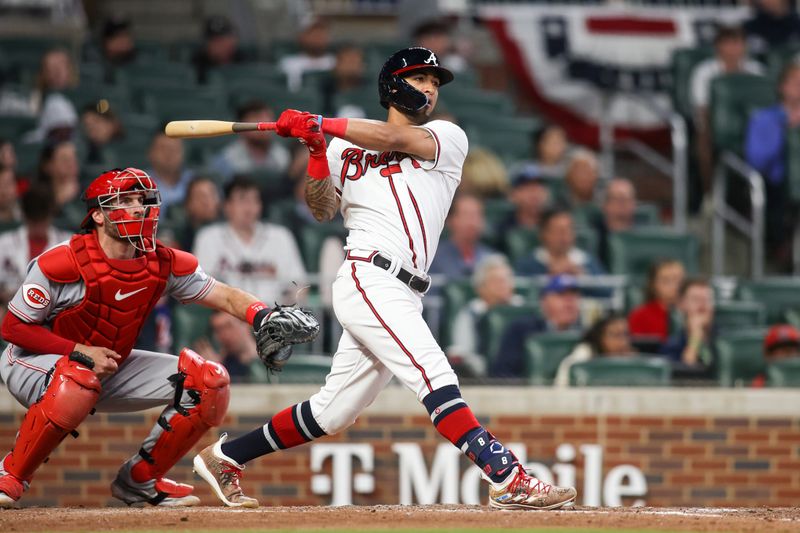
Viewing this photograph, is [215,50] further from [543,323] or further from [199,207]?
[543,323]

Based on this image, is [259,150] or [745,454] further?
[259,150]

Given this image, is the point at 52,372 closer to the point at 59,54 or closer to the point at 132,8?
the point at 59,54

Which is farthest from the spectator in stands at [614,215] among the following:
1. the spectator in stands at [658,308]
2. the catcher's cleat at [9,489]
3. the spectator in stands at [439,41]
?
the catcher's cleat at [9,489]

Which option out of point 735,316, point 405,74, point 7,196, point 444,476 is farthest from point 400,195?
point 7,196

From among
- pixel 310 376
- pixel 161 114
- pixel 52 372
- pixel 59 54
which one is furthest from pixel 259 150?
pixel 52 372

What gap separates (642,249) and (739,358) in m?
1.40

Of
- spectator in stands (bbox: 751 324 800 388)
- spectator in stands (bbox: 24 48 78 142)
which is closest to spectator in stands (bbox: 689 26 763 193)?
spectator in stands (bbox: 751 324 800 388)

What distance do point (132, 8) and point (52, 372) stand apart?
28.0ft

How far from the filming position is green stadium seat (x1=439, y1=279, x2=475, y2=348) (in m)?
8.26

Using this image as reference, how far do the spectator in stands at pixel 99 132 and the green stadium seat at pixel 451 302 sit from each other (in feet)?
8.58

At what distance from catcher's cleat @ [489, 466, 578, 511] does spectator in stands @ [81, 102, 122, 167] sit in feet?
17.1

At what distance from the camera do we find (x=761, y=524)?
195 inches

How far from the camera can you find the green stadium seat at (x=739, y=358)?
7.98m

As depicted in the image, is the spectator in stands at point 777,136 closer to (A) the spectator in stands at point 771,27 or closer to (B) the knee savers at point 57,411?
(A) the spectator in stands at point 771,27
